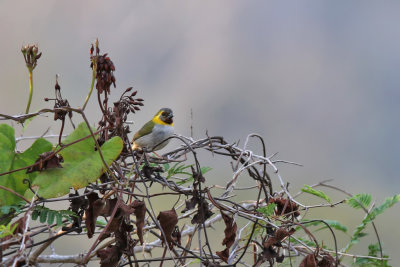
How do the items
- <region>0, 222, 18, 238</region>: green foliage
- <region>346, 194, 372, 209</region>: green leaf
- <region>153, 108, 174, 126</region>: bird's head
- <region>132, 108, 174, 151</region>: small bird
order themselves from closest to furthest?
<region>0, 222, 18, 238</region>: green foliage → <region>346, 194, 372, 209</region>: green leaf → <region>132, 108, 174, 151</region>: small bird → <region>153, 108, 174, 126</region>: bird's head

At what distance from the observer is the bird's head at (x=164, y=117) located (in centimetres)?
349

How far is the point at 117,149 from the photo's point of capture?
1.34m

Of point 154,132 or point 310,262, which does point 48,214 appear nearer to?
point 310,262

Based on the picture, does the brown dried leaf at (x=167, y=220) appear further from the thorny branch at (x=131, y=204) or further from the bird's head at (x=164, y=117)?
the bird's head at (x=164, y=117)

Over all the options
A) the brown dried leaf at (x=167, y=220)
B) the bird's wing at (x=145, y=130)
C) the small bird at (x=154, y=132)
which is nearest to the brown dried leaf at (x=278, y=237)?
the brown dried leaf at (x=167, y=220)

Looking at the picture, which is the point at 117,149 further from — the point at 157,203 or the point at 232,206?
the point at 157,203

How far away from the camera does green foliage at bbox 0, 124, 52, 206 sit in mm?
1440

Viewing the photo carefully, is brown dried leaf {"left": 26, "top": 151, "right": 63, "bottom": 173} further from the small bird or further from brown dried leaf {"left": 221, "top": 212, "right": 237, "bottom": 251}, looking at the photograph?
the small bird

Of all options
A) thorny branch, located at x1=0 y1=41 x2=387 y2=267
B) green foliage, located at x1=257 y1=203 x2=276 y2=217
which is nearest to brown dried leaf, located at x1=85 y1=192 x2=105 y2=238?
thorny branch, located at x1=0 y1=41 x2=387 y2=267

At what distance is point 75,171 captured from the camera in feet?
4.48

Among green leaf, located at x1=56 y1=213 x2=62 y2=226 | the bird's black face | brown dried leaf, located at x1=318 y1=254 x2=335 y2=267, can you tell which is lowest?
brown dried leaf, located at x1=318 y1=254 x2=335 y2=267

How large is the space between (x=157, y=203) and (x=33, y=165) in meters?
1.63

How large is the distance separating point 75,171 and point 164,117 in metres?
2.18

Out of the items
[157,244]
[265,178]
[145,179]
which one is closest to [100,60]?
[145,179]
